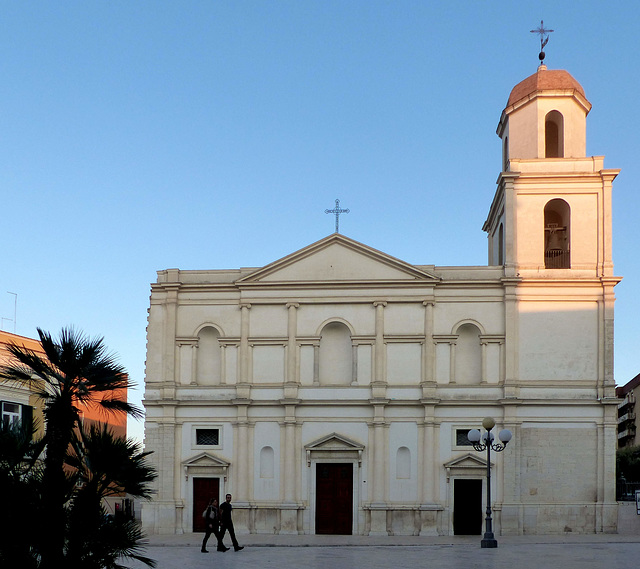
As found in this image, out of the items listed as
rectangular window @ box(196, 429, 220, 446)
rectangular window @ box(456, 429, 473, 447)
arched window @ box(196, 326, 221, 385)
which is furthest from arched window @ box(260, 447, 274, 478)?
rectangular window @ box(456, 429, 473, 447)

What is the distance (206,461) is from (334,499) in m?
5.45

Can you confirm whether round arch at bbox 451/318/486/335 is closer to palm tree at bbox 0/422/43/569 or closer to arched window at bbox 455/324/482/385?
arched window at bbox 455/324/482/385

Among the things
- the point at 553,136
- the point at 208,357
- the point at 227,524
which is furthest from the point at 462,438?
the point at 553,136

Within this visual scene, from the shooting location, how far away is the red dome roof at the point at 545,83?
4059 cm

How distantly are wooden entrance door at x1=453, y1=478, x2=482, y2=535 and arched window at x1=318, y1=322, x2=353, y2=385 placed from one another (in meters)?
6.31

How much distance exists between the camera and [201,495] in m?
40.6

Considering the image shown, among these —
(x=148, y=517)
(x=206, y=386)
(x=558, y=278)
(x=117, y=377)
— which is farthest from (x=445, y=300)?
(x=117, y=377)

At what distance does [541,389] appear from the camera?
39.6 meters

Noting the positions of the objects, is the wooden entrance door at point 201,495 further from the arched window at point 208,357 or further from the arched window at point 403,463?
the arched window at point 403,463

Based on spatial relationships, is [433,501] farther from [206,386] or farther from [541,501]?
[206,386]

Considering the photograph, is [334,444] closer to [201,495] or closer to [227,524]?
[201,495]

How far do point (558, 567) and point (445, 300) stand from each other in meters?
17.2

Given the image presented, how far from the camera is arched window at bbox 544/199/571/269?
40.8 m

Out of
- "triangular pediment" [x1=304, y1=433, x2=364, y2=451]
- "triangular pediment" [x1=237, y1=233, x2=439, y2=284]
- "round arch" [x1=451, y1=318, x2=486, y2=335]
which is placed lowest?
"triangular pediment" [x1=304, y1=433, x2=364, y2=451]
